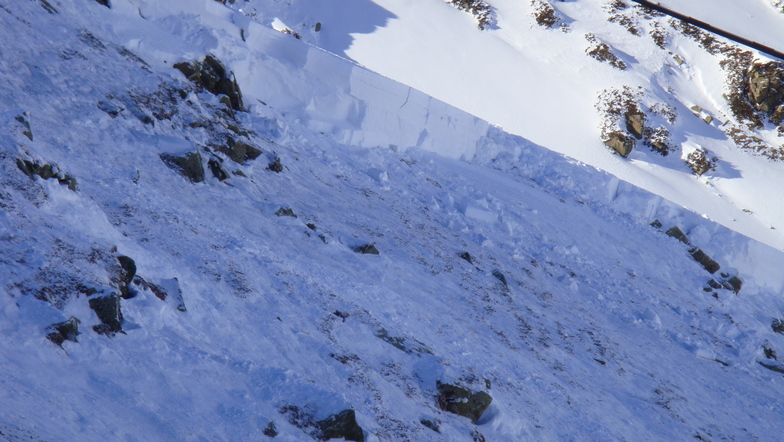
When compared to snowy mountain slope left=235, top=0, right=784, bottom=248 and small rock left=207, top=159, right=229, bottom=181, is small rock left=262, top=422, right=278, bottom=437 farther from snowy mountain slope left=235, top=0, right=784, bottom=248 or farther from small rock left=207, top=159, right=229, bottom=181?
snowy mountain slope left=235, top=0, right=784, bottom=248

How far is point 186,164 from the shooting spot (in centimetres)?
727

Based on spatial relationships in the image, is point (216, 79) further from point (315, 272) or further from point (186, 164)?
point (315, 272)

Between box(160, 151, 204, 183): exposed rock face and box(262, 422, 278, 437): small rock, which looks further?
box(160, 151, 204, 183): exposed rock face

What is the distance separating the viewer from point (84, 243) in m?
4.62

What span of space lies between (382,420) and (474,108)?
14.6 m

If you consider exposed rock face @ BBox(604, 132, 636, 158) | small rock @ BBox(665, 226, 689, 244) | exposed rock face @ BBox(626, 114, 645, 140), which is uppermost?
exposed rock face @ BBox(626, 114, 645, 140)

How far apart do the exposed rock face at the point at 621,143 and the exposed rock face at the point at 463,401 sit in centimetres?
1474

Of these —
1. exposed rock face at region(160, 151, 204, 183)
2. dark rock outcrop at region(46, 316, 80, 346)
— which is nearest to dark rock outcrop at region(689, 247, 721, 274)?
exposed rock face at region(160, 151, 204, 183)

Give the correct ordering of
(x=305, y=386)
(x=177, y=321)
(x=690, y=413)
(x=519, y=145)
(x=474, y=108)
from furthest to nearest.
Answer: (x=474, y=108) < (x=519, y=145) < (x=690, y=413) < (x=177, y=321) < (x=305, y=386)

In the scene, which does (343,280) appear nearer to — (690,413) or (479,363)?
(479,363)

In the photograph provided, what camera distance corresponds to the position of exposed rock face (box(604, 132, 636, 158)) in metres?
17.9

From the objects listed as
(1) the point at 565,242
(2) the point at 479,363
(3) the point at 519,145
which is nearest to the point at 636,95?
(3) the point at 519,145

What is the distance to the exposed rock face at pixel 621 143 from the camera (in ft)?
58.9

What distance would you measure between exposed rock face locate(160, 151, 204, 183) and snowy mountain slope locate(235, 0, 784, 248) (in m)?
11.4
